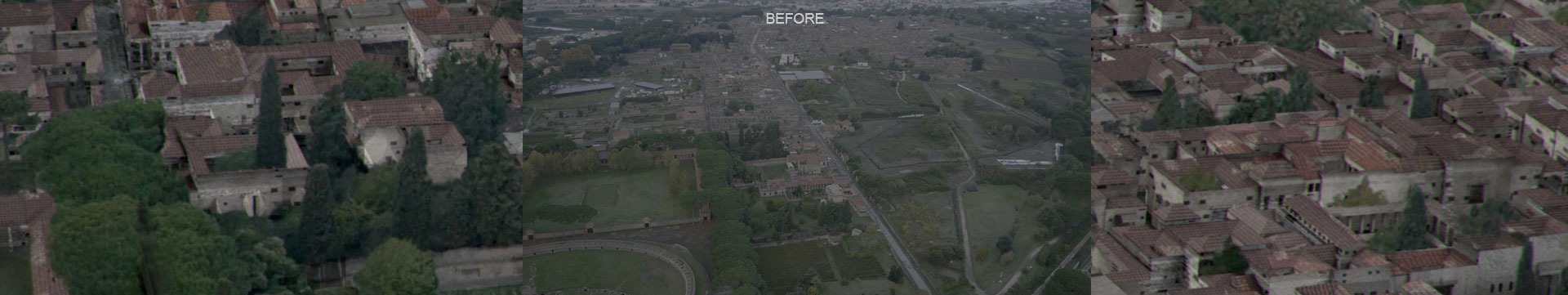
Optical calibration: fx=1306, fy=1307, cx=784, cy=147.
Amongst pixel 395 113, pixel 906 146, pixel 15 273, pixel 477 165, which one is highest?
pixel 395 113

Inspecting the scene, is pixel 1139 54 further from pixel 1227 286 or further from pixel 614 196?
pixel 614 196

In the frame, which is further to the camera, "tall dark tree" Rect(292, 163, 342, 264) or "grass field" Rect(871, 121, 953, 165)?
"grass field" Rect(871, 121, 953, 165)

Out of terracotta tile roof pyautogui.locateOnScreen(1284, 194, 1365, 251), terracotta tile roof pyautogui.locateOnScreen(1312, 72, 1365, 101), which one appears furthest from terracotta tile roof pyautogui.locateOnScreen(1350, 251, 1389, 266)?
terracotta tile roof pyautogui.locateOnScreen(1312, 72, 1365, 101)

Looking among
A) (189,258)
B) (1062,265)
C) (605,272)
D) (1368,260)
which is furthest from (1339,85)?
(189,258)

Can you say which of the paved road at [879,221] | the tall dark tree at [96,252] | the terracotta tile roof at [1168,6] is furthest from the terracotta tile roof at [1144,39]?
the tall dark tree at [96,252]

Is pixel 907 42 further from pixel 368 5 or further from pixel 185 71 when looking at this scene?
pixel 185 71

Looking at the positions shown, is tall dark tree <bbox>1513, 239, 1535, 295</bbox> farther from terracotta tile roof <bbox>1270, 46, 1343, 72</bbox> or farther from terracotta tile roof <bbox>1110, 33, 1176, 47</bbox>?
terracotta tile roof <bbox>1110, 33, 1176, 47</bbox>

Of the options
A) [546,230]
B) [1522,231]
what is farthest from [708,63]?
[1522,231]
